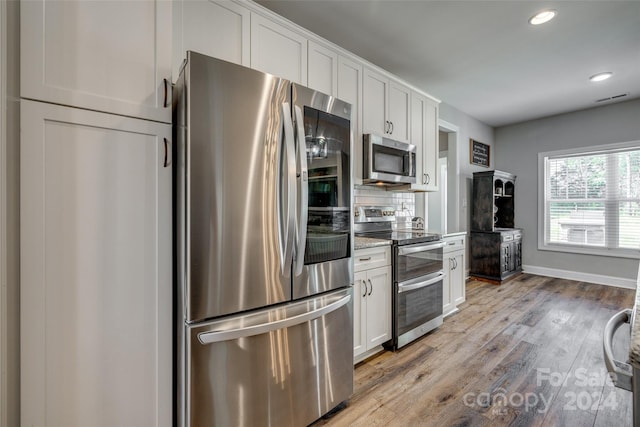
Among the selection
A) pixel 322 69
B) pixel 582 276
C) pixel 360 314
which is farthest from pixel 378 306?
pixel 582 276

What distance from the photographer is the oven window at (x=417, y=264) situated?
7.59 feet

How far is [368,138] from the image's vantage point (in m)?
2.52

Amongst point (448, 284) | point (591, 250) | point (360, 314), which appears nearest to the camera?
point (360, 314)

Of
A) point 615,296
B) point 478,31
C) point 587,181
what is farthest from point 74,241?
point 587,181

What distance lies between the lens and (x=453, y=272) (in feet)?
10.5

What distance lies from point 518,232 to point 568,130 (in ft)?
6.09

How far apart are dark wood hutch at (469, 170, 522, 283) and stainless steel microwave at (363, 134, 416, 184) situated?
2350 mm

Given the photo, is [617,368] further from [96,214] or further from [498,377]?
[498,377]

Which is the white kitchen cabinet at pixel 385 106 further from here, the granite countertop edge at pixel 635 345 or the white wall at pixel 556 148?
the white wall at pixel 556 148

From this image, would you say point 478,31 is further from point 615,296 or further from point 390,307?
point 615,296

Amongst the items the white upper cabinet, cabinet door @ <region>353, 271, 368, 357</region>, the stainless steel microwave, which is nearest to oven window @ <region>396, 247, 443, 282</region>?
cabinet door @ <region>353, 271, 368, 357</region>

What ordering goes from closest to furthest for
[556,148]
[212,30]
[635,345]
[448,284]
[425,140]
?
[635,345], [212,30], [448,284], [425,140], [556,148]

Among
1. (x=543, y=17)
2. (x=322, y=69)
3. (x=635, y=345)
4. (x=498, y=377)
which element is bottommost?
(x=498, y=377)

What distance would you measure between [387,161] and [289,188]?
5.30 feet
